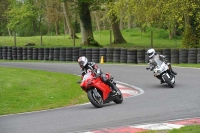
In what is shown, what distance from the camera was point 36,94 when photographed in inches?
558

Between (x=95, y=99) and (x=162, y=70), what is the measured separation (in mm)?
4583

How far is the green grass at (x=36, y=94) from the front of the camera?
40.8ft

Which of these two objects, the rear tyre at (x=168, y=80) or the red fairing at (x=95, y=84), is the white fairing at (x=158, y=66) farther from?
the red fairing at (x=95, y=84)

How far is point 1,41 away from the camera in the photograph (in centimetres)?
4506

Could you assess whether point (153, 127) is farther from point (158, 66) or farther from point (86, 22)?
point (86, 22)

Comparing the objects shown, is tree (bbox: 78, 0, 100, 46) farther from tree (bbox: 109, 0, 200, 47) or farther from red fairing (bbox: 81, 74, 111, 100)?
red fairing (bbox: 81, 74, 111, 100)

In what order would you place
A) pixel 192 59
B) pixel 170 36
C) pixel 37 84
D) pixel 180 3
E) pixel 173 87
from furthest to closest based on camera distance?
1. pixel 170 36
2. pixel 180 3
3. pixel 192 59
4. pixel 37 84
5. pixel 173 87

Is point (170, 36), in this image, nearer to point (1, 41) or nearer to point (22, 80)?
point (1, 41)

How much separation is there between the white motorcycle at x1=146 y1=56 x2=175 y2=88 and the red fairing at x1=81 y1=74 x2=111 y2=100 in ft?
12.4

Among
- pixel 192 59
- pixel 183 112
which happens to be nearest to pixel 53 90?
pixel 183 112

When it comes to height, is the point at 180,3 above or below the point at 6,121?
above

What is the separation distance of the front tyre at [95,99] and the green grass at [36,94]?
1434mm

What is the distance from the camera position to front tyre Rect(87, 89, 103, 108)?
1144 centimetres

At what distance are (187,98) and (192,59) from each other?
38.8 feet
